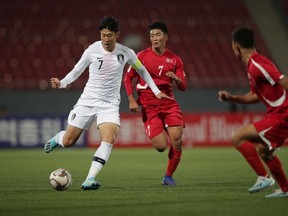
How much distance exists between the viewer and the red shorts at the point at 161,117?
35.1ft

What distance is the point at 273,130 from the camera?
309 inches

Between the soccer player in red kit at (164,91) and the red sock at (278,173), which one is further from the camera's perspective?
the soccer player in red kit at (164,91)

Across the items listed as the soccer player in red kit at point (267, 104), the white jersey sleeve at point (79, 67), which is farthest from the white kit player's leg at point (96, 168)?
the soccer player in red kit at point (267, 104)

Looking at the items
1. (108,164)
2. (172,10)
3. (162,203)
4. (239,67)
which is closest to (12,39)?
(172,10)

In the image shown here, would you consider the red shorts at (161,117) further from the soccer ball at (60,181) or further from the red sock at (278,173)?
the red sock at (278,173)

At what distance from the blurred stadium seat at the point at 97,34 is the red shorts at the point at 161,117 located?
15218 mm

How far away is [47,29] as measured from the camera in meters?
29.5

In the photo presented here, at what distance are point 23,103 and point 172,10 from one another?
9712 mm

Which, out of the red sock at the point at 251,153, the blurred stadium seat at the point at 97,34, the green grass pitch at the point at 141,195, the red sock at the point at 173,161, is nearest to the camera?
the green grass pitch at the point at 141,195

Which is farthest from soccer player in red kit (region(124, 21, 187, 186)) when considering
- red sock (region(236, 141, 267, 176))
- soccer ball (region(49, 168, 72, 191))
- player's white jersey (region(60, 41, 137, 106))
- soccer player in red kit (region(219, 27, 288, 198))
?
soccer player in red kit (region(219, 27, 288, 198))

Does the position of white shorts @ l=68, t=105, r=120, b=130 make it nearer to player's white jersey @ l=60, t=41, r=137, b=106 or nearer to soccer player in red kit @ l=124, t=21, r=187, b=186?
player's white jersey @ l=60, t=41, r=137, b=106

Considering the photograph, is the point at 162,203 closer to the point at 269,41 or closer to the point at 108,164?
the point at 108,164

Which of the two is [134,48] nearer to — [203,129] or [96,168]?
[203,129]

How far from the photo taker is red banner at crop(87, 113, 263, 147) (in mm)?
23719
